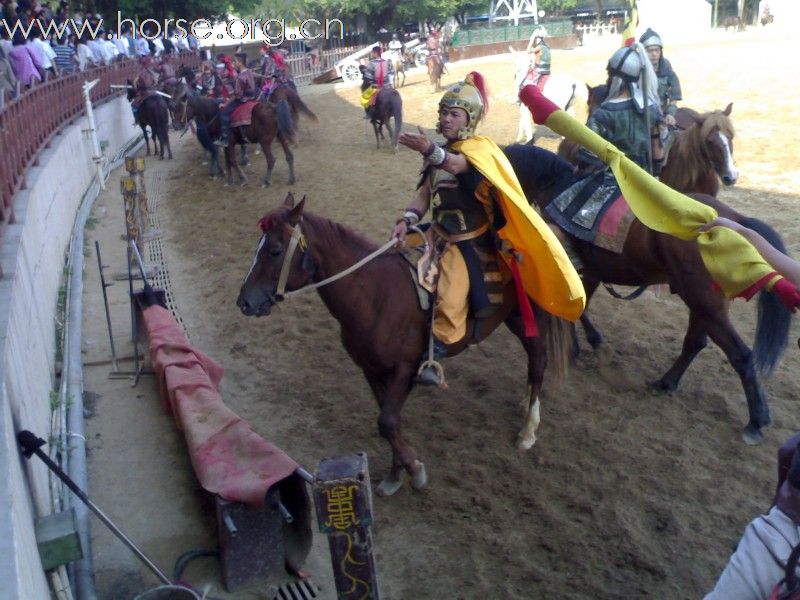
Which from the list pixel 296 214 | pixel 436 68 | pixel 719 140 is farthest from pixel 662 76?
pixel 436 68

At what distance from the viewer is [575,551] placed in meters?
4.14

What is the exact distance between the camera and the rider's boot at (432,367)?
457cm

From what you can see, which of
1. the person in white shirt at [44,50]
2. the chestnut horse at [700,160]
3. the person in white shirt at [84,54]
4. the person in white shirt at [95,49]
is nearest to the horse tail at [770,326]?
the chestnut horse at [700,160]

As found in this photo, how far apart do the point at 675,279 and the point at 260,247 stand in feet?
8.97

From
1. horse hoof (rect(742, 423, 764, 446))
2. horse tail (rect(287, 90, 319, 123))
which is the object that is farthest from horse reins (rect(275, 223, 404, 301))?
horse tail (rect(287, 90, 319, 123))

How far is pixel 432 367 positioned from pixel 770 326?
6.92 feet

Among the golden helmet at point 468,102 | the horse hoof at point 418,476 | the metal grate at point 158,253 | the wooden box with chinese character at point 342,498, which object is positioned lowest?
the horse hoof at point 418,476

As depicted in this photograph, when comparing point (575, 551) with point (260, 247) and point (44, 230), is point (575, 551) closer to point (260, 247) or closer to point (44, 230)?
point (260, 247)

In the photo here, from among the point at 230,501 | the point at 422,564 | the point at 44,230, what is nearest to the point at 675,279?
the point at 422,564

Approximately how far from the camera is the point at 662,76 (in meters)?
7.50

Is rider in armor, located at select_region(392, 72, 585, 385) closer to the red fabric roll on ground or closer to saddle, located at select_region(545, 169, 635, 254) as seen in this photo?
saddle, located at select_region(545, 169, 635, 254)

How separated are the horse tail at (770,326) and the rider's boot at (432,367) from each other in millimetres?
1951

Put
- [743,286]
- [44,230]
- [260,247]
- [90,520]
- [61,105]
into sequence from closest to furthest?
[743,286], [260,247], [90,520], [44,230], [61,105]

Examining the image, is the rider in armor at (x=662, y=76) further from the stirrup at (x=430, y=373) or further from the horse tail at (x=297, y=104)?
the horse tail at (x=297, y=104)
